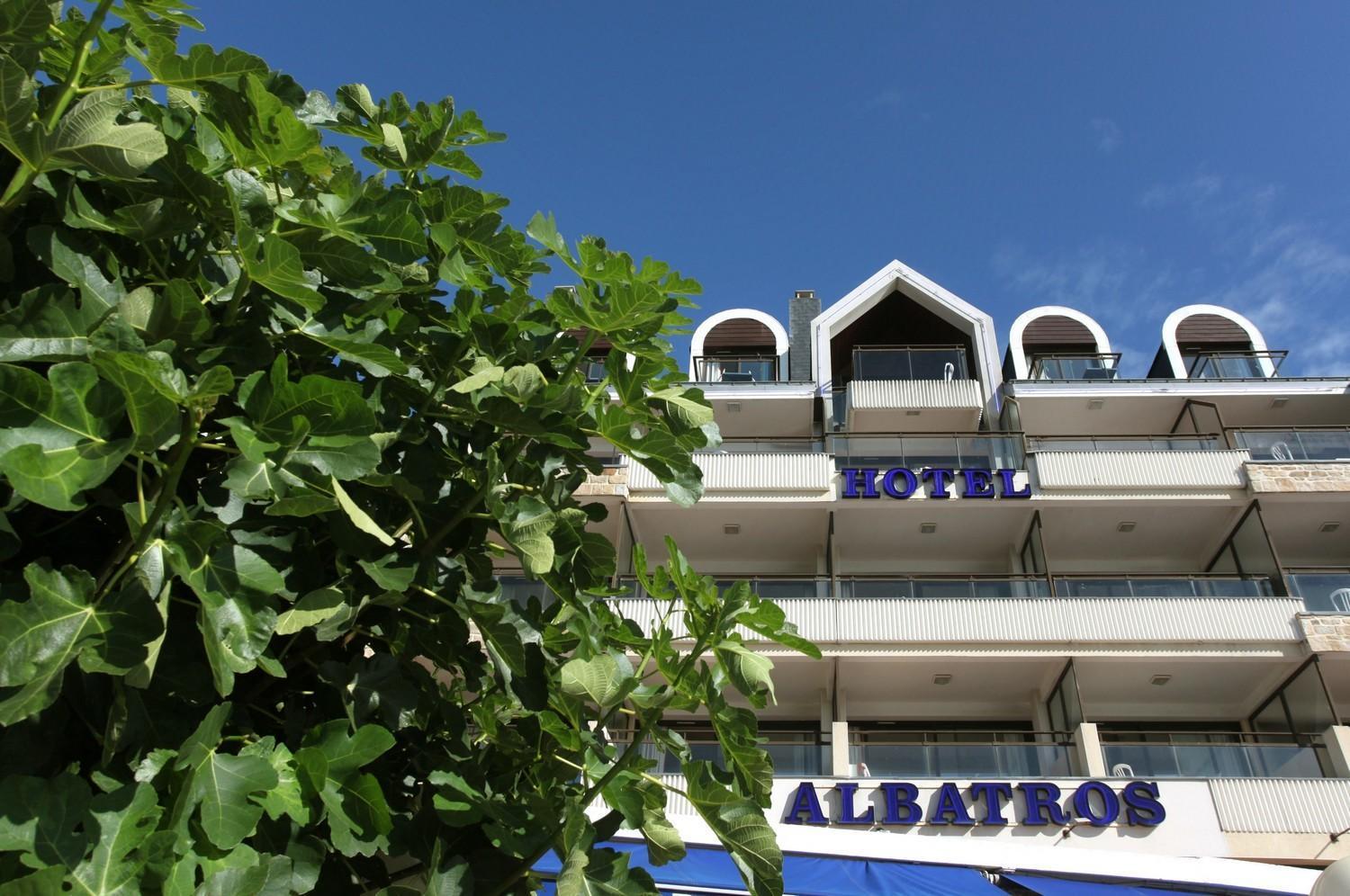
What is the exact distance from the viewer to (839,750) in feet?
67.8

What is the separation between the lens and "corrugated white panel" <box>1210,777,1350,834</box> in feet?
57.6

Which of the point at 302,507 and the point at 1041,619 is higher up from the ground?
the point at 1041,619

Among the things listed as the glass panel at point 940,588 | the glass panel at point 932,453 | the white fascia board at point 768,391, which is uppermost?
the white fascia board at point 768,391

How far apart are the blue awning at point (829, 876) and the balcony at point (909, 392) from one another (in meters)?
19.7

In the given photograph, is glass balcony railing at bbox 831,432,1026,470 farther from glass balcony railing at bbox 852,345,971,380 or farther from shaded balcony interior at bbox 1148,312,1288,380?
shaded balcony interior at bbox 1148,312,1288,380

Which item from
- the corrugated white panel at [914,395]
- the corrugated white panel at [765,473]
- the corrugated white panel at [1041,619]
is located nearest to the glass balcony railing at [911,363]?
the corrugated white panel at [914,395]

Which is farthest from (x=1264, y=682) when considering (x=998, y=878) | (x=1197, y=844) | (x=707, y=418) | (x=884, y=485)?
(x=707, y=418)

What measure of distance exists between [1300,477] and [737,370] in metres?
13.5

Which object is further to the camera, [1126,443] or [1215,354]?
[1215,354]

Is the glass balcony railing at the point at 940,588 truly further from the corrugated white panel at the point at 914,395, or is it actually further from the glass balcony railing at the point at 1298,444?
the glass balcony railing at the point at 1298,444

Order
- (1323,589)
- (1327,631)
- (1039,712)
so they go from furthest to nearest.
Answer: (1039,712)
(1323,589)
(1327,631)

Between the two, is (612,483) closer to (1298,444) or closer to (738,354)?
(738,354)

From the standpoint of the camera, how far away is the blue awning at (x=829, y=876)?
497 cm

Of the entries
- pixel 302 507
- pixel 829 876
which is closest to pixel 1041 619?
pixel 829 876
